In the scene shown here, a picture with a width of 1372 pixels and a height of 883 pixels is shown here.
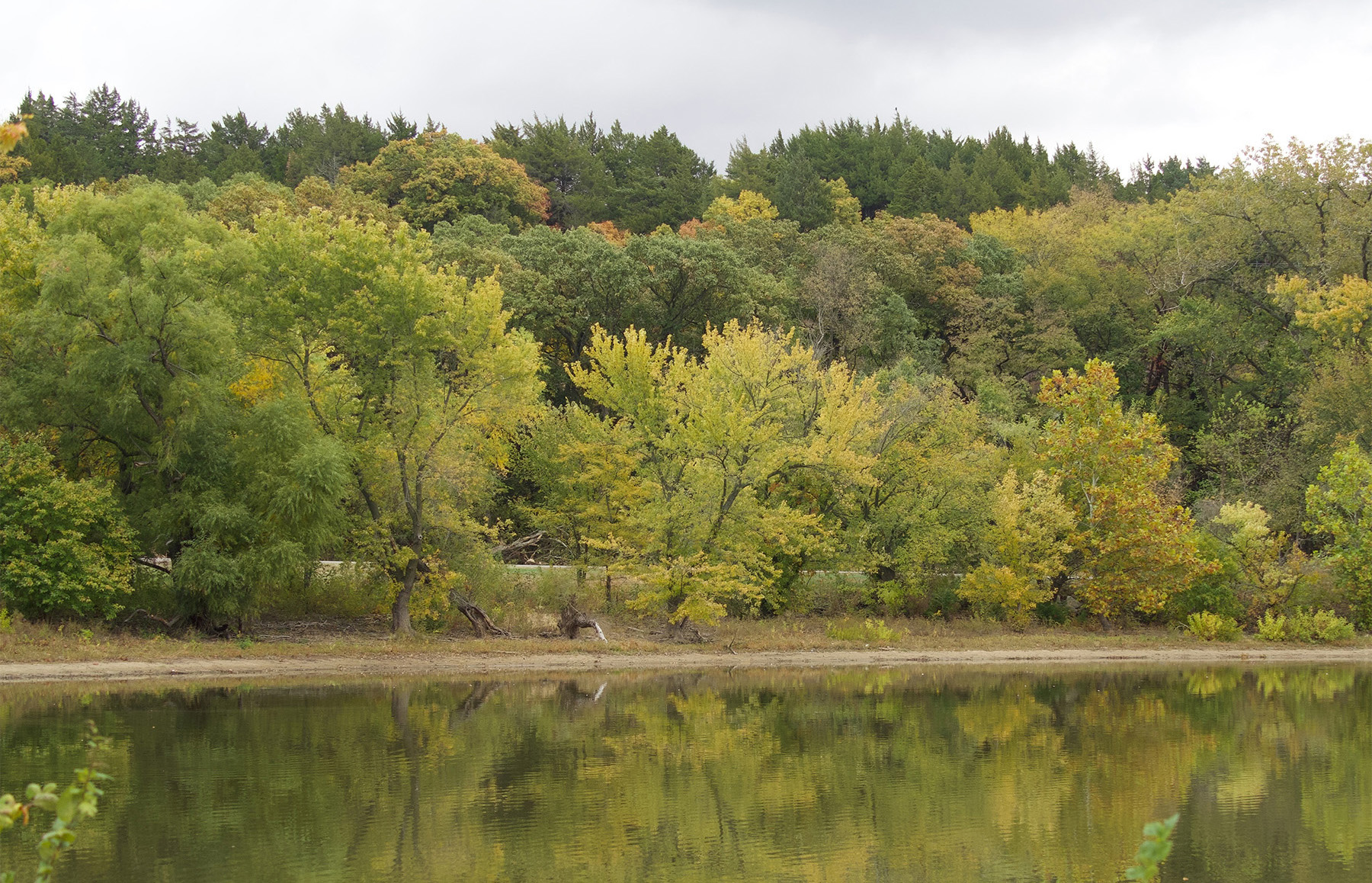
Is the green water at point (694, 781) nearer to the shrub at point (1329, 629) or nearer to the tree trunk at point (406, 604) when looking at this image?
the tree trunk at point (406, 604)

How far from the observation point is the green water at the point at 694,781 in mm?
14586

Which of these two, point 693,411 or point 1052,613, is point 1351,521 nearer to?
point 1052,613

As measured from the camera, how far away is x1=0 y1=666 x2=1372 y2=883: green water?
574 inches

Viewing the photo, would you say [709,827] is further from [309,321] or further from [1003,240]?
[1003,240]

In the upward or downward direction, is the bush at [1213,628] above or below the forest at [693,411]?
below

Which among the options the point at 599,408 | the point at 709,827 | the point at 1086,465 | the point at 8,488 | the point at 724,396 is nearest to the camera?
the point at 709,827

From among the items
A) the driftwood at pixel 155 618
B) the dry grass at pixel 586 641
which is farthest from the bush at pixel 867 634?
the driftwood at pixel 155 618

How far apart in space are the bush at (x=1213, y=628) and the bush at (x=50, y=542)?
33.4 m

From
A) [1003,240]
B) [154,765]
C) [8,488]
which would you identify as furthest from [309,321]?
[1003,240]

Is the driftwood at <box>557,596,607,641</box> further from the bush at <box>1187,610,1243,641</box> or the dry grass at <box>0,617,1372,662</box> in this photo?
the bush at <box>1187,610,1243,641</box>

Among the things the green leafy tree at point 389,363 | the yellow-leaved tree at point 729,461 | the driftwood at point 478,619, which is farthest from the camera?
the yellow-leaved tree at point 729,461

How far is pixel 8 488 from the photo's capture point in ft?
97.1

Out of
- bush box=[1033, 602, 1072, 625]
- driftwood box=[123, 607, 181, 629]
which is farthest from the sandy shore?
bush box=[1033, 602, 1072, 625]

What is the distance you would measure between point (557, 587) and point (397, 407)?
8.35 metres
